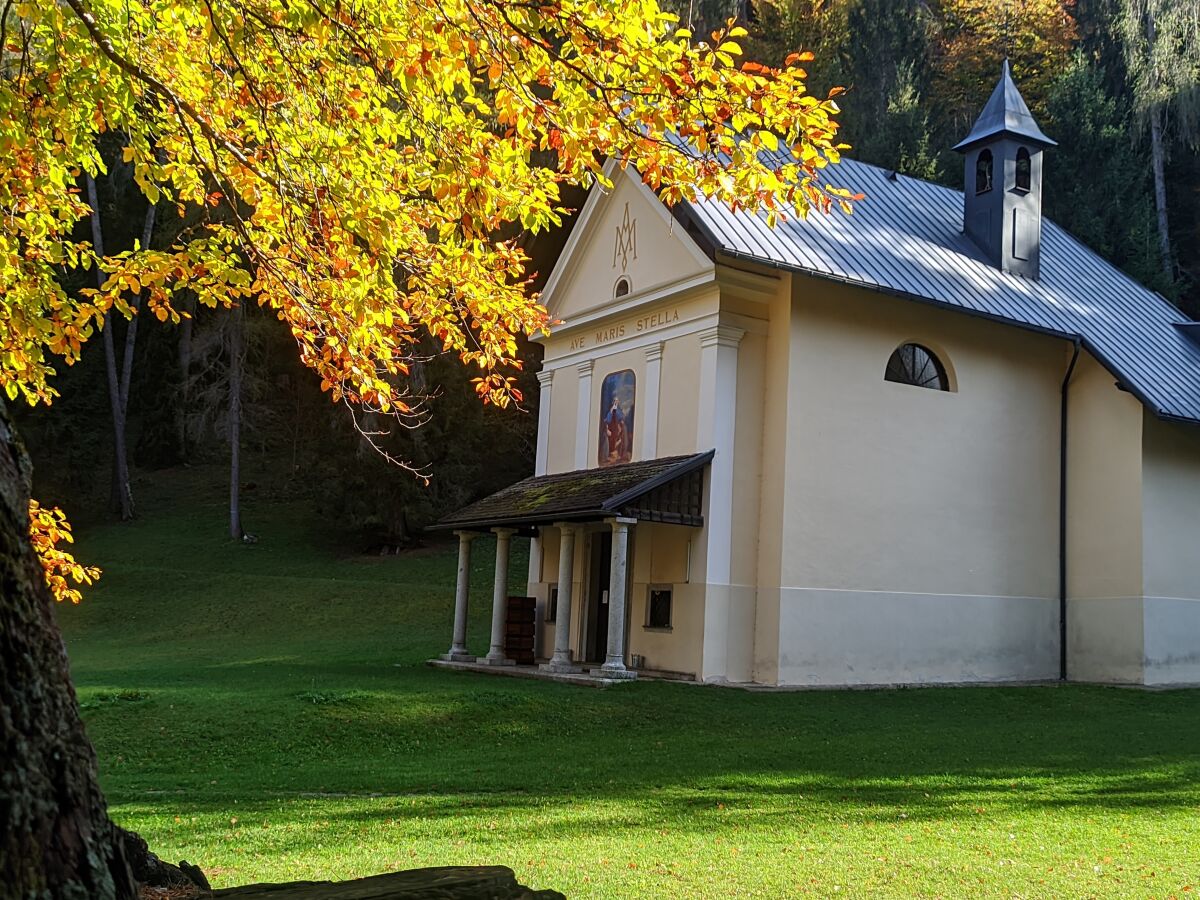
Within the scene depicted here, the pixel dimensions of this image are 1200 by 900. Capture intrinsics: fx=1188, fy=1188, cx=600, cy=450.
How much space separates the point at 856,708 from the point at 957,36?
35.0 meters

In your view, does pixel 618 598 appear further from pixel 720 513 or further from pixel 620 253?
pixel 620 253

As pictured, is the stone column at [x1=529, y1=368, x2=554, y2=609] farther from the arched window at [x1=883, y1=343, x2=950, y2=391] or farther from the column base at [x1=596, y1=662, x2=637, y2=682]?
the arched window at [x1=883, y1=343, x2=950, y2=391]

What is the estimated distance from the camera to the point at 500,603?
20.5m

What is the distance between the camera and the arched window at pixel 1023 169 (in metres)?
22.9

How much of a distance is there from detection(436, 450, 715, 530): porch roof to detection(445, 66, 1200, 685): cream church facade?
2.8 inches

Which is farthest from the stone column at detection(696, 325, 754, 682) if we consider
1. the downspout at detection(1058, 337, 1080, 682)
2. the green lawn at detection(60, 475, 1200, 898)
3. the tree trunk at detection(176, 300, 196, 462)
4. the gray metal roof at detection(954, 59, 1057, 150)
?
the tree trunk at detection(176, 300, 196, 462)

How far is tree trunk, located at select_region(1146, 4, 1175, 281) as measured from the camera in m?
38.7

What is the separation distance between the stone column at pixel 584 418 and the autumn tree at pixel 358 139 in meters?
11.8

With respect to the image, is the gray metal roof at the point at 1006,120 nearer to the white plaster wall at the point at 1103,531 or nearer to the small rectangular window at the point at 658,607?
the white plaster wall at the point at 1103,531

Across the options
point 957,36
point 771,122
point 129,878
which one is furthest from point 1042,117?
point 129,878

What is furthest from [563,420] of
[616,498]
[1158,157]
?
[1158,157]

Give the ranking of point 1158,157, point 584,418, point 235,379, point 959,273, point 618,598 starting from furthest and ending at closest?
point 1158,157, point 235,379, point 584,418, point 959,273, point 618,598

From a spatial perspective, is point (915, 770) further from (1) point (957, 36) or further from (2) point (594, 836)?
(1) point (957, 36)

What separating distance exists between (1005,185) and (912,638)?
360 inches
